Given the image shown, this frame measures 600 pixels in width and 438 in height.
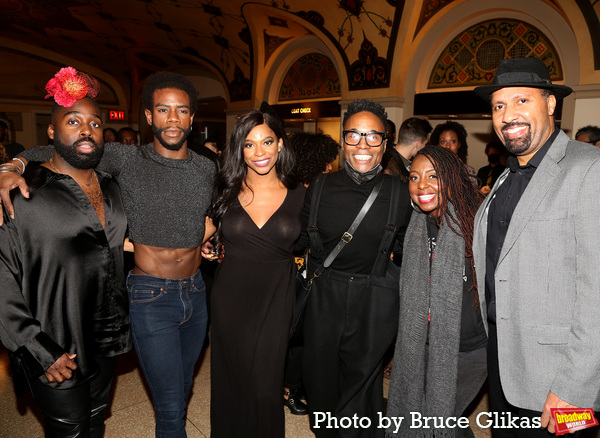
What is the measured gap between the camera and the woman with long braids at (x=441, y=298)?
6.96 ft

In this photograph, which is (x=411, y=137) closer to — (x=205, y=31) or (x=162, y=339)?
(x=162, y=339)

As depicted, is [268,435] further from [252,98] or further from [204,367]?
[252,98]

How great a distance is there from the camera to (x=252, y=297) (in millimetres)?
2295

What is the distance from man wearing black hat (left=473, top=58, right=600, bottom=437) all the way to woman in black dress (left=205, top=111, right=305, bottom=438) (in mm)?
1107

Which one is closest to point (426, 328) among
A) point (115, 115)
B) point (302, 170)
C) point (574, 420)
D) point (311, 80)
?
point (574, 420)

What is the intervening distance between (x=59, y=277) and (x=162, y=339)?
23.3 inches

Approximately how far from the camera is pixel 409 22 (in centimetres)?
704

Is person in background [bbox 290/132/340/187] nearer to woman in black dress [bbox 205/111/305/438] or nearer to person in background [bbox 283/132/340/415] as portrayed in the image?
person in background [bbox 283/132/340/415]

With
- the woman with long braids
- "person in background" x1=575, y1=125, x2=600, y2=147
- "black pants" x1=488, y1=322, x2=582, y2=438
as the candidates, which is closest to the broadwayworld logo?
"black pants" x1=488, y1=322, x2=582, y2=438

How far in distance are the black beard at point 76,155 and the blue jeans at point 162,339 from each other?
0.63 metres

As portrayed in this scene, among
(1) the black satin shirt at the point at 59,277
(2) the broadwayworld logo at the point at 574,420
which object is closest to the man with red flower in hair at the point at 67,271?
(1) the black satin shirt at the point at 59,277

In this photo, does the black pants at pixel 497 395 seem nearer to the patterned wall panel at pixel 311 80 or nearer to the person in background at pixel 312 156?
the person in background at pixel 312 156

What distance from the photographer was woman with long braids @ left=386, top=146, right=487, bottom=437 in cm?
212

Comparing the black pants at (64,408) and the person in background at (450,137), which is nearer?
the black pants at (64,408)
